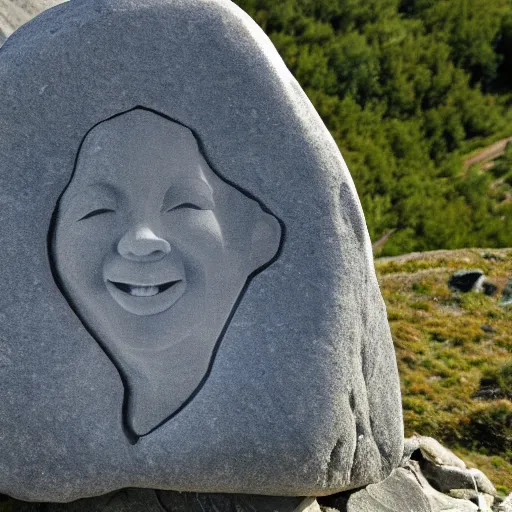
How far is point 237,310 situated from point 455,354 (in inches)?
215

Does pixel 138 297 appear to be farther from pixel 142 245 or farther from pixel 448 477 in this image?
pixel 448 477

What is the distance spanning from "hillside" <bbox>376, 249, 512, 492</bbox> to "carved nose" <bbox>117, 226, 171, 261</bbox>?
3.84 m

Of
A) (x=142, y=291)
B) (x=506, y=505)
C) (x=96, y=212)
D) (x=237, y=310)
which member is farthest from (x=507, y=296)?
(x=96, y=212)

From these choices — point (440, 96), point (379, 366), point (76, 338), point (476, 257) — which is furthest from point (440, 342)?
point (440, 96)

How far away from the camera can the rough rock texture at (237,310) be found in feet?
11.3

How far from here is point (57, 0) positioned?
6250 mm

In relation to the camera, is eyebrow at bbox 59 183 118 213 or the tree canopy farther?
the tree canopy

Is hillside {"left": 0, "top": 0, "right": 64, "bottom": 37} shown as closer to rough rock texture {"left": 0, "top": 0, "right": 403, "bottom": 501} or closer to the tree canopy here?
rough rock texture {"left": 0, "top": 0, "right": 403, "bottom": 501}

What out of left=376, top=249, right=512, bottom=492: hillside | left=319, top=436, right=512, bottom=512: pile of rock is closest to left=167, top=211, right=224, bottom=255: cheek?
left=319, top=436, right=512, bottom=512: pile of rock

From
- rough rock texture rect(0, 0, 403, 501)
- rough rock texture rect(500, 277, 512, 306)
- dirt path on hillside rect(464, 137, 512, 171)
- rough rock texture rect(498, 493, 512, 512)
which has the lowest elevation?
dirt path on hillside rect(464, 137, 512, 171)

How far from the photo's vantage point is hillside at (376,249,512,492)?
22.0ft

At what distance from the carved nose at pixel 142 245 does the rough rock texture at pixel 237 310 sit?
379mm

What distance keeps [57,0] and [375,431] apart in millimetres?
4466

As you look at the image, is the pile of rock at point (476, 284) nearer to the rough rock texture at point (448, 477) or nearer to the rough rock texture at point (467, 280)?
the rough rock texture at point (467, 280)
